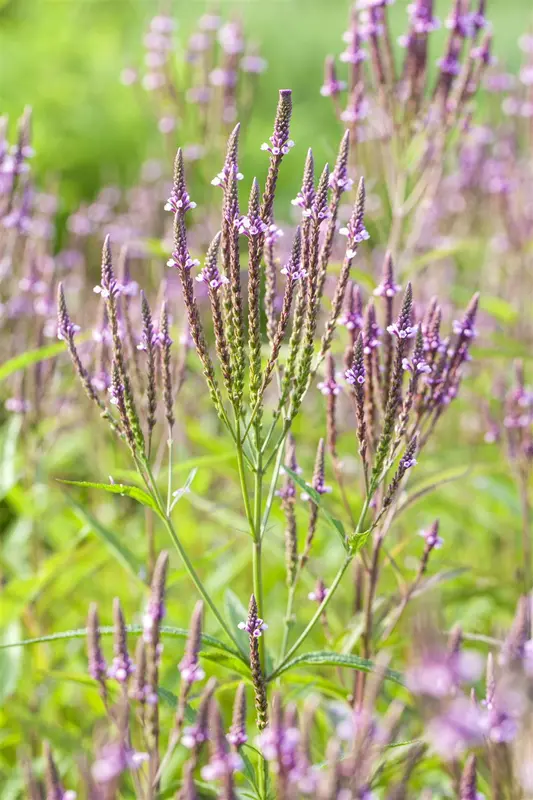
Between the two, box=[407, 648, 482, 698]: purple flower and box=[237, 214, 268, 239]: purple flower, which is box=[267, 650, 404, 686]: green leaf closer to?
box=[407, 648, 482, 698]: purple flower

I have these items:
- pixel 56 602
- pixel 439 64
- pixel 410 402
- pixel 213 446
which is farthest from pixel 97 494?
pixel 410 402

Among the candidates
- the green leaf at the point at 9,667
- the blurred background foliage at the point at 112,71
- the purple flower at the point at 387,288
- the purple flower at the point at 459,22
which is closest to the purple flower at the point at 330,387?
the purple flower at the point at 387,288

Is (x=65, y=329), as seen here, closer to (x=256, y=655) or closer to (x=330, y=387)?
(x=330, y=387)

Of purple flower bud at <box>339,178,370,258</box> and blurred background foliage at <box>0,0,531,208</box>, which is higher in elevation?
blurred background foliage at <box>0,0,531,208</box>

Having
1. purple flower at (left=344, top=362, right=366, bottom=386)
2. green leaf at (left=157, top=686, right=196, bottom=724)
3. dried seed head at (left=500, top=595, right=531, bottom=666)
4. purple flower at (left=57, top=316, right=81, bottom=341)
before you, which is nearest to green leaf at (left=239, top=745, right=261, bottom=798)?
green leaf at (left=157, top=686, right=196, bottom=724)

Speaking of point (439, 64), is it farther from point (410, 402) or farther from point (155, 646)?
point (155, 646)

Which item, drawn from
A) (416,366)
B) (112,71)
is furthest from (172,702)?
(112,71)

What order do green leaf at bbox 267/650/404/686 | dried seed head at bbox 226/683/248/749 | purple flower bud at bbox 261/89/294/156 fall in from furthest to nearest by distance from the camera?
green leaf at bbox 267/650/404/686 < purple flower bud at bbox 261/89/294/156 < dried seed head at bbox 226/683/248/749

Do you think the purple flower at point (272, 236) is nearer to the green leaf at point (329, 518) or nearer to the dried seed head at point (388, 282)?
the dried seed head at point (388, 282)

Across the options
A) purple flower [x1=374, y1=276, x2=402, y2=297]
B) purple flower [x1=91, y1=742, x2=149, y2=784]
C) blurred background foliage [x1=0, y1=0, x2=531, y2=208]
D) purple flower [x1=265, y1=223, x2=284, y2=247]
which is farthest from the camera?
blurred background foliage [x1=0, y1=0, x2=531, y2=208]

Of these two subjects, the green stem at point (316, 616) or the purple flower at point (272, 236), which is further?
the purple flower at point (272, 236)
